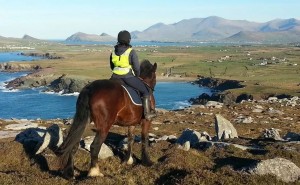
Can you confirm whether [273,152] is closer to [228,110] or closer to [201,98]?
[228,110]

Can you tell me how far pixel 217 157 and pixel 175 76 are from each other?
122m

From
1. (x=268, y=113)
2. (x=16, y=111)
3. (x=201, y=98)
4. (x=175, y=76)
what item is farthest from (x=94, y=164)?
(x=175, y=76)

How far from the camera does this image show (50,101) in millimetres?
88688

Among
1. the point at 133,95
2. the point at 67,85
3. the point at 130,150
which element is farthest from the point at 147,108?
the point at 67,85

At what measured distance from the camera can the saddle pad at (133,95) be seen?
1364 centimetres

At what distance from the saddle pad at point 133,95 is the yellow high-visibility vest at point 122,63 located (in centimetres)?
59

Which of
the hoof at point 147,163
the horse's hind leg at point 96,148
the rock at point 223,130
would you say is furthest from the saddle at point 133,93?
the rock at point 223,130

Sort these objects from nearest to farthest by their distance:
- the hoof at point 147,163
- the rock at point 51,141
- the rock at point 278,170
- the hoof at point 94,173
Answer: the hoof at point 94,173 < the rock at point 278,170 < the hoof at point 147,163 < the rock at point 51,141

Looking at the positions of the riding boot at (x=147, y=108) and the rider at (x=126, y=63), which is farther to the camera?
the riding boot at (x=147, y=108)

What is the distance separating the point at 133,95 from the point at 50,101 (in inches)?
3074

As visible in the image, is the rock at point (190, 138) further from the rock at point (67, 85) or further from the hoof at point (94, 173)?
the rock at point (67, 85)

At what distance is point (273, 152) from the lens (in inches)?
671

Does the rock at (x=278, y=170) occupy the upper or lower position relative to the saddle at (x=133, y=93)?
lower

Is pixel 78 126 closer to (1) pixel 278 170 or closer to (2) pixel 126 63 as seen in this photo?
(2) pixel 126 63
